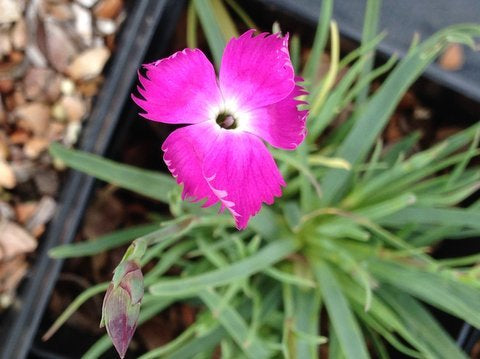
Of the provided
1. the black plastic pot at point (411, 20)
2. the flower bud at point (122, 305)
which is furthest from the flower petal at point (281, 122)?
the black plastic pot at point (411, 20)

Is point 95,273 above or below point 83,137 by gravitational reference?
below

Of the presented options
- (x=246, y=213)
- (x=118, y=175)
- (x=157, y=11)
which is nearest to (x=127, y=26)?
(x=157, y=11)

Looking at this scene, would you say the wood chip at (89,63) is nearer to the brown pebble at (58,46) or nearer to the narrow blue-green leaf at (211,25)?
the brown pebble at (58,46)

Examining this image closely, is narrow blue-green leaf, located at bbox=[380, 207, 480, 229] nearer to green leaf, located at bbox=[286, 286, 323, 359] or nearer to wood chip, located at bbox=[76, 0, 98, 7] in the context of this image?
green leaf, located at bbox=[286, 286, 323, 359]

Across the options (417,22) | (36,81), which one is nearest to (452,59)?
(417,22)

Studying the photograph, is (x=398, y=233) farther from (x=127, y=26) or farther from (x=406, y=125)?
(x=127, y=26)

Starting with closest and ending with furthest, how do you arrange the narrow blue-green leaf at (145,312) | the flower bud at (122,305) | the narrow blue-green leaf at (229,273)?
the flower bud at (122,305)
the narrow blue-green leaf at (229,273)
the narrow blue-green leaf at (145,312)

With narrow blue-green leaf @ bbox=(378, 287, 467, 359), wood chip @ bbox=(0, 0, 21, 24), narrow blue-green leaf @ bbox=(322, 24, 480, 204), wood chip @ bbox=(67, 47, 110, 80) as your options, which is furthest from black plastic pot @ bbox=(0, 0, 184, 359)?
narrow blue-green leaf @ bbox=(378, 287, 467, 359)
